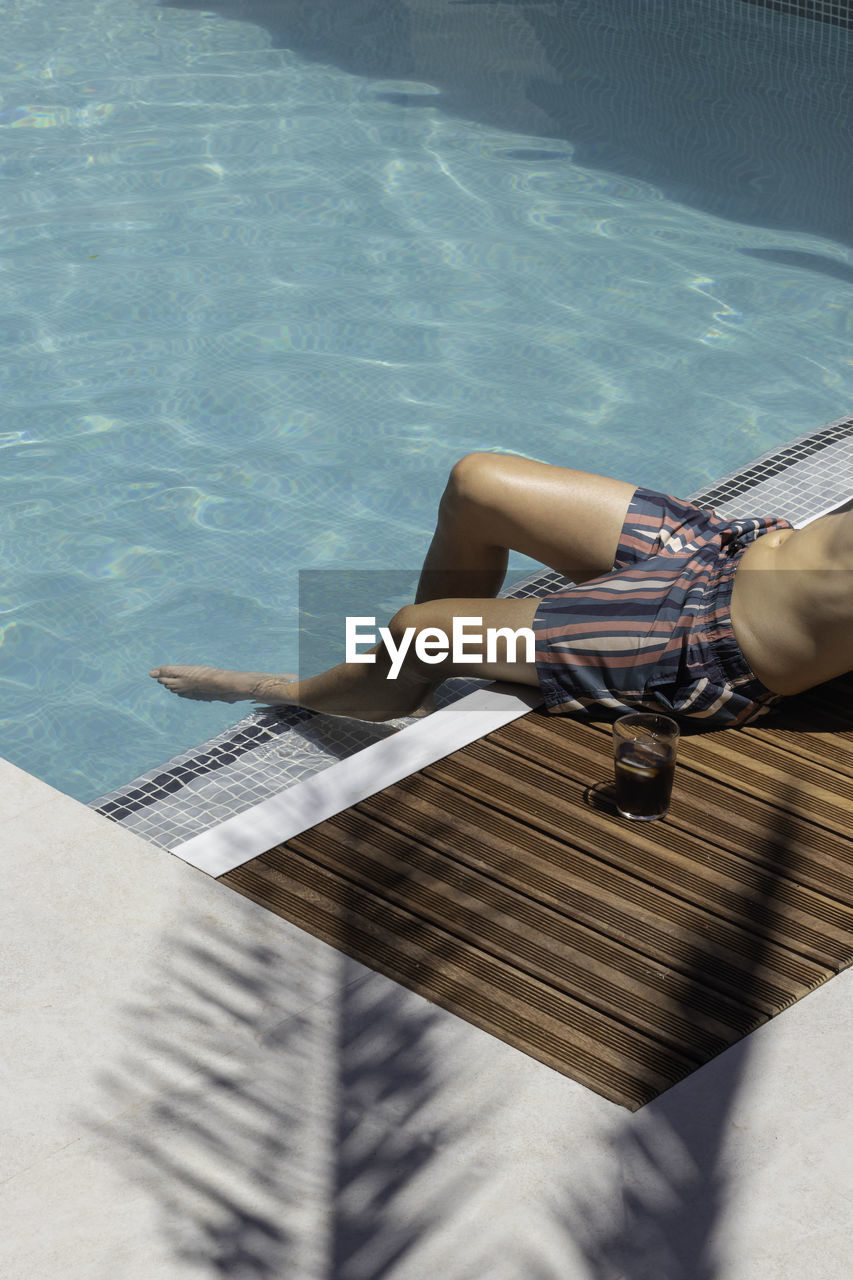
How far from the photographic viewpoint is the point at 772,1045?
2.34m

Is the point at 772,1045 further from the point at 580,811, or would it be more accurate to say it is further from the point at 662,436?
the point at 662,436

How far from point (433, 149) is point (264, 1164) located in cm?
649

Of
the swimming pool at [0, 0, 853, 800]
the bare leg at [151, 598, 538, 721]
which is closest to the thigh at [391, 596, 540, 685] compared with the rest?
the bare leg at [151, 598, 538, 721]

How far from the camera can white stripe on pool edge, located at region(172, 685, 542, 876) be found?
2725mm

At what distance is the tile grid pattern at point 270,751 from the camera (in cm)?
292

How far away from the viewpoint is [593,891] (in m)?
2.65

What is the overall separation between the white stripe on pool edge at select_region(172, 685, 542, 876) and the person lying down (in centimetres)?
8

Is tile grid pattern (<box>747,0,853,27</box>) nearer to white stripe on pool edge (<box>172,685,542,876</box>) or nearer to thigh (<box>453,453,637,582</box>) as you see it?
thigh (<box>453,453,637,582</box>)

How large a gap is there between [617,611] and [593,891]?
69 cm

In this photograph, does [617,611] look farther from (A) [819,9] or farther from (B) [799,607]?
(A) [819,9]

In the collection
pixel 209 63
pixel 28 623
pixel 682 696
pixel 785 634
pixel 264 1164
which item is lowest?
pixel 28 623

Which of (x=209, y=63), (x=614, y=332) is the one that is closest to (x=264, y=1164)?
(x=614, y=332)

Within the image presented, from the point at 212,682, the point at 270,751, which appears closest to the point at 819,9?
the point at 212,682

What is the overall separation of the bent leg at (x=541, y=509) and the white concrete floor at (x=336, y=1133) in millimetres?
1177
